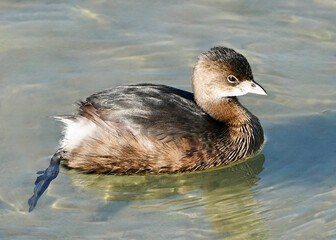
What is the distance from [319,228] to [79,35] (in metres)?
4.16

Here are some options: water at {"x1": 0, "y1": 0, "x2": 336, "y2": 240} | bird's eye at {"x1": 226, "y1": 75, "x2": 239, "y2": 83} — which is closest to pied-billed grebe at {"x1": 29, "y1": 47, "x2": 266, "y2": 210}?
bird's eye at {"x1": 226, "y1": 75, "x2": 239, "y2": 83}

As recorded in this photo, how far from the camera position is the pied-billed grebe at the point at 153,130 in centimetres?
705

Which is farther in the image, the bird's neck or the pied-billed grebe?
the bird's neck

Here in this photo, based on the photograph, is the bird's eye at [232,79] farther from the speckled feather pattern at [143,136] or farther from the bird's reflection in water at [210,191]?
the bird's reflection in water at [210,191]

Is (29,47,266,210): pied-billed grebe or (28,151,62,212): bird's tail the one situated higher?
(29,47,266,210): pied-billed grebe

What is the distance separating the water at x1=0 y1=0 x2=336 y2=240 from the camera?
6457 mm

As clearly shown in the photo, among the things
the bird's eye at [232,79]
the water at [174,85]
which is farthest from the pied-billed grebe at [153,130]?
the water at [174,85]

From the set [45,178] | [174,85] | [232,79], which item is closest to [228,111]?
[232,79]

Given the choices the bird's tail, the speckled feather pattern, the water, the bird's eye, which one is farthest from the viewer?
the bird's eye

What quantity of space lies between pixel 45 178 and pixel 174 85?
2.11m

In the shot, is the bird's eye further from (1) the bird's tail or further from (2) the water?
(1) the bird's tail

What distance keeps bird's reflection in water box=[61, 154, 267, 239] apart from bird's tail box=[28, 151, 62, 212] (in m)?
0.15

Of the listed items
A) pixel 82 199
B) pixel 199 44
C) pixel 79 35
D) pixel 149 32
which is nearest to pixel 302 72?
pixel 199 44

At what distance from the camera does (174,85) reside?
8578 mm
